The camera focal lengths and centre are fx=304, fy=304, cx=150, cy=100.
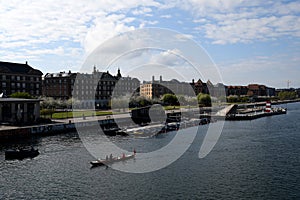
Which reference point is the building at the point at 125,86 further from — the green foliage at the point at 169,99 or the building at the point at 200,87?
the building at the point at 200,87

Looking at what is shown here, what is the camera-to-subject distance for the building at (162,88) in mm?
157250

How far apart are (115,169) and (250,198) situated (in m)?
14.9

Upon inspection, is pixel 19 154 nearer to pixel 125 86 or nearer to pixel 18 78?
pixel 18 78

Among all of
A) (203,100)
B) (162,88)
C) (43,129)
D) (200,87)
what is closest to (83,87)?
(203,100)

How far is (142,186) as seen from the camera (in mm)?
27844

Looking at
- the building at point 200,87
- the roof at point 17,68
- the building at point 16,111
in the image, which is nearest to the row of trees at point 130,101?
the roof at point 17,68

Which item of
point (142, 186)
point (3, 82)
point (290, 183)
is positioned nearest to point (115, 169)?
point (142, 186)

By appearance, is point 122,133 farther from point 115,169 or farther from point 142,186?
point 142,186

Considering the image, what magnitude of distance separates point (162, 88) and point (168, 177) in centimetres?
13266

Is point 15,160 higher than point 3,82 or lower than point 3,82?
lower

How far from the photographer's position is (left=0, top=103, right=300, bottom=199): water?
2584 cm

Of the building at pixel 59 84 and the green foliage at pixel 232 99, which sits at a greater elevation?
the building at pixel 59 84

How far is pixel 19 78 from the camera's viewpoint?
315ft

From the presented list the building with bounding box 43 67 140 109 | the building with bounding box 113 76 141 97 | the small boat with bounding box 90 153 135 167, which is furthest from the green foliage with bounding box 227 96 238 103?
the small boat with bounding box 90 153 135 167
